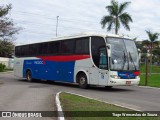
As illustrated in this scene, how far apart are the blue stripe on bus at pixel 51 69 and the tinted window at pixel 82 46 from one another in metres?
1.04

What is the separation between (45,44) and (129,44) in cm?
808

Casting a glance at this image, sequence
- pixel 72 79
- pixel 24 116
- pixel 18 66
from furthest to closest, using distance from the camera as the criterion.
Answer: pixel 18 66 → pixel 72 79 → pixel 24 116

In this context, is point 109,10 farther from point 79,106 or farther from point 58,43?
point 79,106

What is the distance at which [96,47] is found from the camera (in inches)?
854

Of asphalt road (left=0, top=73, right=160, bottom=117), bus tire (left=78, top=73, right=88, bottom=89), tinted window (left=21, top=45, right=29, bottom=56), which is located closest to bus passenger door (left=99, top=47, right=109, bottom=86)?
asphalt road (left=0, top=73, right=160, bottom=117)

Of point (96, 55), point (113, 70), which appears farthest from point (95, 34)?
point (113, 70)

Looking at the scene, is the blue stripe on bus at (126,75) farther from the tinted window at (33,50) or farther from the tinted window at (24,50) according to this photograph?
the tinted window at (24,50)

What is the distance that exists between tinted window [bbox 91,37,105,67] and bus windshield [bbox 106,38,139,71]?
1.62 ft

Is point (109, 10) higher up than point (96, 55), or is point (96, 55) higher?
point (109, 10)

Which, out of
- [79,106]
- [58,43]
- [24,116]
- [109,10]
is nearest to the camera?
[24,116]

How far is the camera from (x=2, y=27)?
3928cm

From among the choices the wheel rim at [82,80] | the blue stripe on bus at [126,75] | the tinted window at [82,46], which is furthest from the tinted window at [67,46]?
the blue stripe on bus at [126,75]

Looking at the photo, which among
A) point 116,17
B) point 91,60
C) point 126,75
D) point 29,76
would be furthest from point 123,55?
point 116,17

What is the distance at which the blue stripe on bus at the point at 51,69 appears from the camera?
80.2 ft
